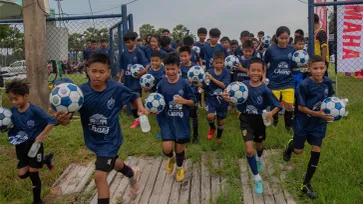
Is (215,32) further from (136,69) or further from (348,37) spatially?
(348,37)

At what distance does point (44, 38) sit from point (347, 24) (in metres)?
6.52

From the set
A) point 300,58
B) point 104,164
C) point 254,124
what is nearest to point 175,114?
point 254,124

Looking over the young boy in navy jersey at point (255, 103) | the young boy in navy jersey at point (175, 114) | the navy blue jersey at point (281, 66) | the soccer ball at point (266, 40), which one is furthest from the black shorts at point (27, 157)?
the soccer ball at point (266, 40)

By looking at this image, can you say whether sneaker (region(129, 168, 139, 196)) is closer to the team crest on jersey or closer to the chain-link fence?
the team crest on jersey

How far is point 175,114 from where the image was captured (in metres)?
4.68

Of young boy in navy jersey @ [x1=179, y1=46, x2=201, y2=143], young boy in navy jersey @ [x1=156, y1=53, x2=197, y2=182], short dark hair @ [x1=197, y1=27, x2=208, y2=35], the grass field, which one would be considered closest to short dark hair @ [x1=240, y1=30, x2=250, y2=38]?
short dark hair @ [x1=197, y1=27, x2=208, y2=35]

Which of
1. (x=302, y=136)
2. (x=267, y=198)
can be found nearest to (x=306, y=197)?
(x=267, y=198)

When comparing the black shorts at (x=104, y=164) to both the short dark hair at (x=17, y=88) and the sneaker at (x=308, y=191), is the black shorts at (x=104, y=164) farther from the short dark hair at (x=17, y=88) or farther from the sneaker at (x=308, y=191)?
the sneaker at (x=308, y=191)

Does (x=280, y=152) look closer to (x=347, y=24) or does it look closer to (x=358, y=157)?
(x=358, y=157)

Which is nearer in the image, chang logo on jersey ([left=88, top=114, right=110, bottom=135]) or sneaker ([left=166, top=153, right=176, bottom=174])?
chang logo on jersey ([left=88, top=114, right=110, bottom=135])

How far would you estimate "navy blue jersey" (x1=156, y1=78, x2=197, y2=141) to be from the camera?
4.66 metres

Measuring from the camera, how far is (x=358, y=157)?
4621 mm

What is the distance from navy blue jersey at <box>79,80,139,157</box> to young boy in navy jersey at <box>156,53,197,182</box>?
1074 millimetres

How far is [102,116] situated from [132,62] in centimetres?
394
